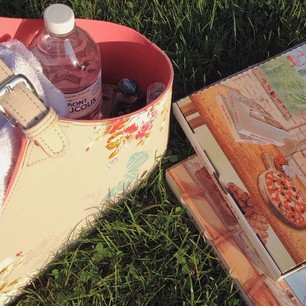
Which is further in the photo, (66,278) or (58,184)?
(66,278)

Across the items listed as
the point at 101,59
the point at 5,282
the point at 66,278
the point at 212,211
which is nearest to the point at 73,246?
the point at 66,278

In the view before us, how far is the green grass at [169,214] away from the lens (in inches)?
52.7

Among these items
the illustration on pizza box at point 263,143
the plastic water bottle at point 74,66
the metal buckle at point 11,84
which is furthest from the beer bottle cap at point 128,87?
the metal buckle at point 11,84

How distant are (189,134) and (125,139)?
0.89ft

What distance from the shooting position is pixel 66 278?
136 centimetres

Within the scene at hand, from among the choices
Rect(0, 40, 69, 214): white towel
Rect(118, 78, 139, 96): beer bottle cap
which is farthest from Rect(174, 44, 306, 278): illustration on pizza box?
Rect(0, 40, 69, 214): white towel

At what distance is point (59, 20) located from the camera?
3.45 ft

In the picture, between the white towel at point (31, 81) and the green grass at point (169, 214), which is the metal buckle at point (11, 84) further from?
the green grass at point (169, 214)

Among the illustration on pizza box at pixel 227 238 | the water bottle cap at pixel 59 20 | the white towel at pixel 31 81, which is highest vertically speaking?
the water bottle cap at pixel 59 20

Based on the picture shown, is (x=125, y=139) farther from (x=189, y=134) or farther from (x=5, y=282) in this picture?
(x=5, y=282)

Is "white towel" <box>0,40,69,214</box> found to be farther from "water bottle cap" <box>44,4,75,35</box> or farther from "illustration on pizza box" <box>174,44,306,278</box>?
"illustration on pizza box" <box>174,44,306,278</box>

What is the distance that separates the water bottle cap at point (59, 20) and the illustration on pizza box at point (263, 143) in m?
0.41

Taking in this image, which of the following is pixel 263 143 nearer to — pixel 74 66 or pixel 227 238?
pixel 227 238

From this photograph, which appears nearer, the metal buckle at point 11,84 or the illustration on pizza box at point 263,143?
the metal buckle at point 11,84
